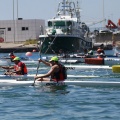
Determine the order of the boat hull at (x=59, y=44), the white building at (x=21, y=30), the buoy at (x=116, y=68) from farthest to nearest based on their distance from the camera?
the white building at (x=21, y=30), the boat hull at (x=59, y=44), the buoy at (x=116, y=68)

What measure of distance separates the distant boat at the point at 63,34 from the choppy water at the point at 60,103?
34519 millimetres

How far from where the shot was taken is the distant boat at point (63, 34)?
61.0 meters

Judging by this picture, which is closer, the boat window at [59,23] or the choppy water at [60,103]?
the choppy water at [60,103]

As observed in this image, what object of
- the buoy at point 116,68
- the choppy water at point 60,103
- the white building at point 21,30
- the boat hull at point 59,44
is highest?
the white building at point 21,30

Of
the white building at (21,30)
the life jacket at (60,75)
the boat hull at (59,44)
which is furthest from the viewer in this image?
the white building at (21,30)

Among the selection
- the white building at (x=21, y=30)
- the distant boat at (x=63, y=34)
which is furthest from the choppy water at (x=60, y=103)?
the white building at (x=21, y=30)

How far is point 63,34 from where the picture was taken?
6203cm

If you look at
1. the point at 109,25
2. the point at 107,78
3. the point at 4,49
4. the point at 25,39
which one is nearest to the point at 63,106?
the point at 107,78

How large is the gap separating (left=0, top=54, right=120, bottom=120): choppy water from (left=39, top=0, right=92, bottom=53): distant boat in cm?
3452

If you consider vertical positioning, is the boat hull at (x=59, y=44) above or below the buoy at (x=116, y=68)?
above

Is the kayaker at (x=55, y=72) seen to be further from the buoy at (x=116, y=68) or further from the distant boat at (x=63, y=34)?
the distant boat at (x=63, y=34)

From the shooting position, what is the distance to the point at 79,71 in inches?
1359

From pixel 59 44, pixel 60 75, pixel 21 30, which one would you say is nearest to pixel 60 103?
pixel 60 75

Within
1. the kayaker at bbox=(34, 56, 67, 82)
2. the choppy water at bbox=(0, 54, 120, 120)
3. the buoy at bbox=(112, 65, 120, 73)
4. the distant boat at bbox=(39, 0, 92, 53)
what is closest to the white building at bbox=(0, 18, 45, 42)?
the distant boat at bbox=(39, 0, 92, 53)
